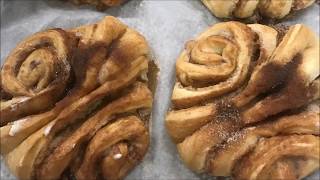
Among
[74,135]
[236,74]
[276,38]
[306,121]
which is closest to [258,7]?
[276,38]

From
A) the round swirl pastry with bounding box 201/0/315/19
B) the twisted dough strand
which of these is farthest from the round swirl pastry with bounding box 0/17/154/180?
the round swirl pastry with bounding box 201/0/315/19

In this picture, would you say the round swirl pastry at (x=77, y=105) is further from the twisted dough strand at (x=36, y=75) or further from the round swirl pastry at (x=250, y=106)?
the round swirl pastry at (x=250, y=106)

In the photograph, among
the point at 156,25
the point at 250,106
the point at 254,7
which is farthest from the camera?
the point at 156,25

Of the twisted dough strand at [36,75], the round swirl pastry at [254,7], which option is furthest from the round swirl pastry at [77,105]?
the round swirl pastry at [254,7]

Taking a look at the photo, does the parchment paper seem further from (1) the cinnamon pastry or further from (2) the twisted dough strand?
(2) the twisted dough strand

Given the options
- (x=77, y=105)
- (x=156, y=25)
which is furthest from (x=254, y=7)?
(x=77, y=105)

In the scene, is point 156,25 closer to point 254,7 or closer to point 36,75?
point 254,7
